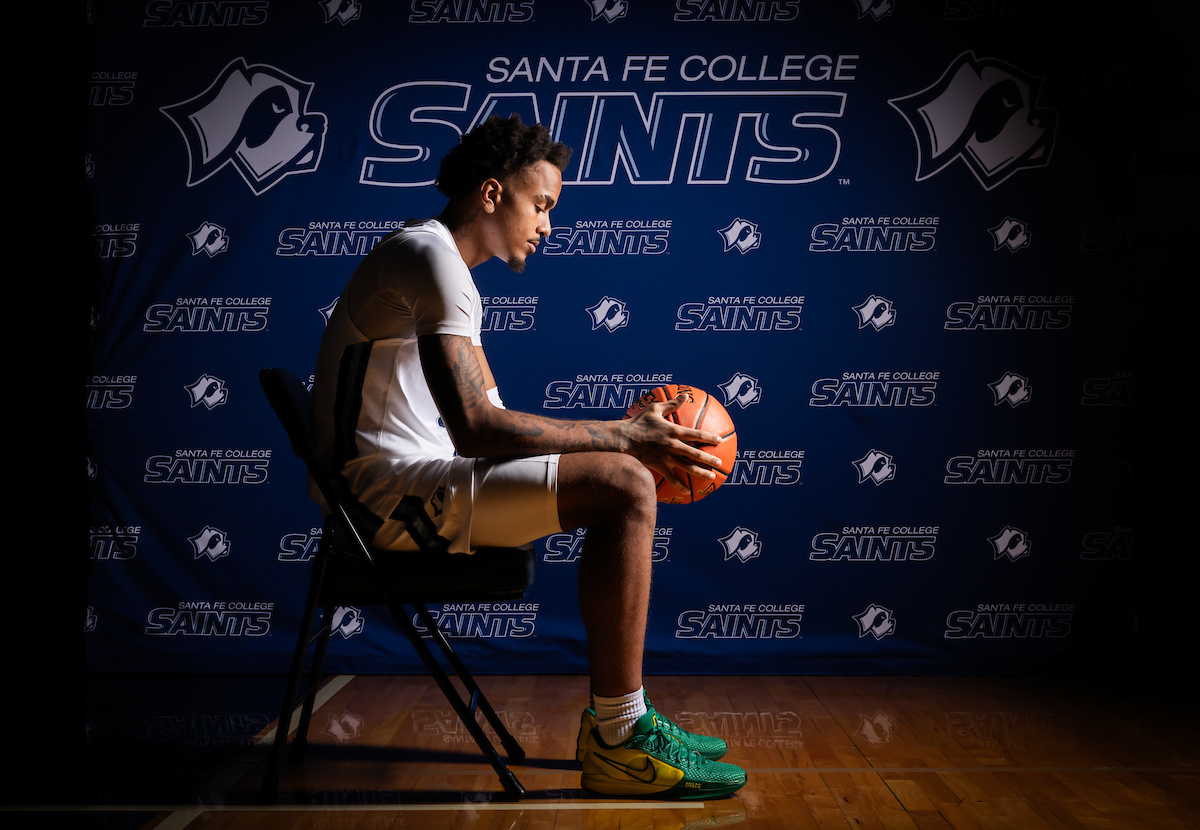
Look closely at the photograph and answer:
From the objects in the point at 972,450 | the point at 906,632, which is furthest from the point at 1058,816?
the point at 972,450

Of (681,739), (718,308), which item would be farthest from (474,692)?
(718,308)

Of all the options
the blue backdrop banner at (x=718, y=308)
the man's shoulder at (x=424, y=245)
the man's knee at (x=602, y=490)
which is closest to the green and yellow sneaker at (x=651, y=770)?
the man's knee at (x=602, y=490)

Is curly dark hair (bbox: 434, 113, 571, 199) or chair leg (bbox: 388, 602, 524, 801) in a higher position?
curly dark hair (bbox: 434, 113, 571, 199)

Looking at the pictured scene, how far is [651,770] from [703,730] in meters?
0.58

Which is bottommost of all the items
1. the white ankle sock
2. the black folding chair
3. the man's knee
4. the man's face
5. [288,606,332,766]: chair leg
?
[288,606,332,766]: chair leg

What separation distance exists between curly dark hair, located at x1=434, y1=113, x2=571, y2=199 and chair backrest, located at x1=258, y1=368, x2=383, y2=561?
62cm

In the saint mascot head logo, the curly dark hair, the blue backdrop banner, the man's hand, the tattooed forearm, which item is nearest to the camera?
the tattooed forearm

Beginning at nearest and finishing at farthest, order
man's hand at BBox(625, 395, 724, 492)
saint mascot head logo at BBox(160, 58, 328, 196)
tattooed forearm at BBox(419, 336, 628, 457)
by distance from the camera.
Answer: tattooed forearm at BBox(419, 336, 628, 457)
man's hand at BBox(625, 395, 724, 492)
saint mascot head logo at BBox(160, 58, 328, 196)

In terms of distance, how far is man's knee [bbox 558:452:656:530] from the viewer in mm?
1746

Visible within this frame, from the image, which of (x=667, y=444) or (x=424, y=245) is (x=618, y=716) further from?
(x=424, y=245)

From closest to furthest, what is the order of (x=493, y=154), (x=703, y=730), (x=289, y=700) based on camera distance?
(x=289, y=700)
(x=493, y=154)
(x=703, y=730)

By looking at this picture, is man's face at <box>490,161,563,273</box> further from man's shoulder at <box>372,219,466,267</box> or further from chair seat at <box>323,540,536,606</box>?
chair seat at <box>323,540,536,606</box>

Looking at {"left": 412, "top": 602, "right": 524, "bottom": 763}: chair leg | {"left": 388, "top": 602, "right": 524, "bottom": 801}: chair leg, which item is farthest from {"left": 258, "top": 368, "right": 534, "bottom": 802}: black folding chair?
{"left": 412, "top": 602, "right": 524, "bottom": 763}: chair leg

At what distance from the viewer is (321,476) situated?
175cm
